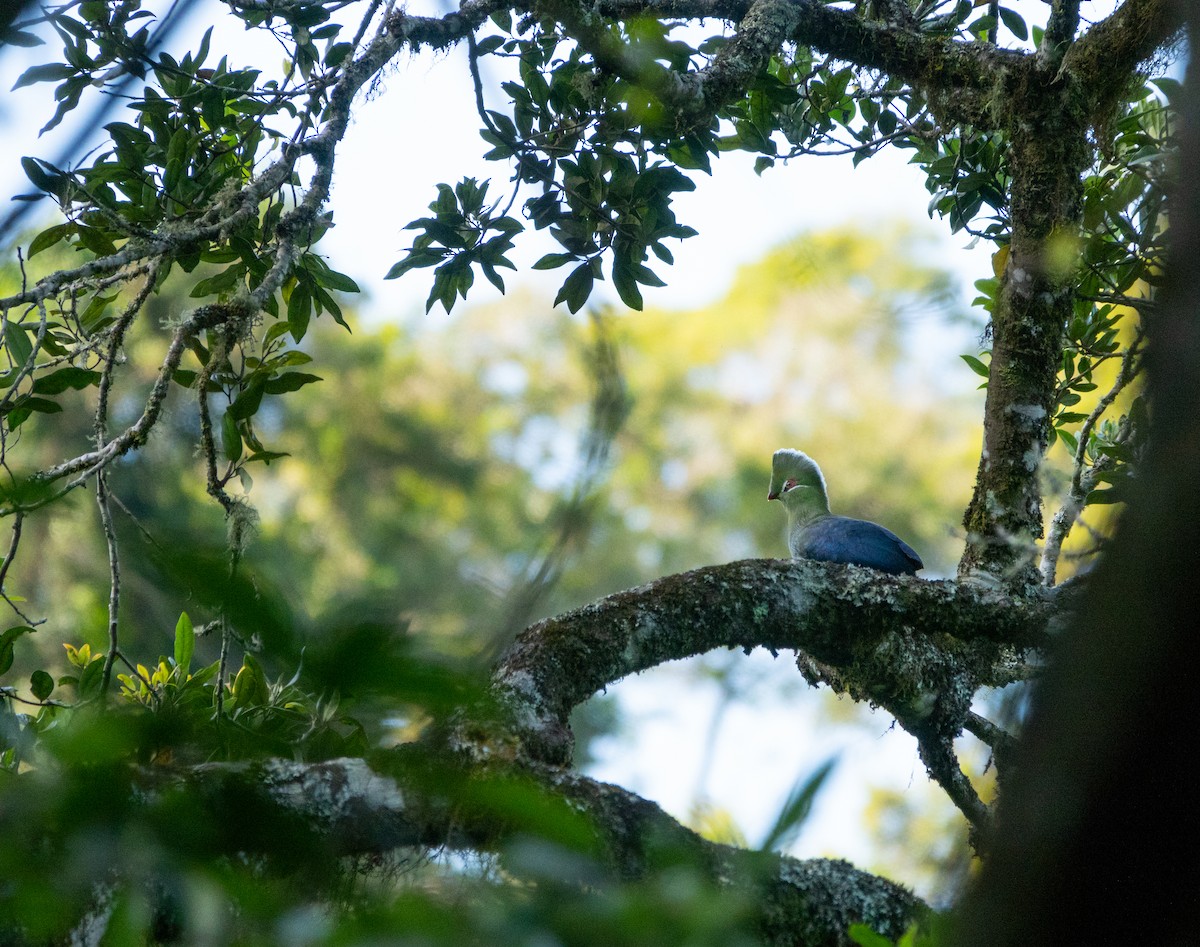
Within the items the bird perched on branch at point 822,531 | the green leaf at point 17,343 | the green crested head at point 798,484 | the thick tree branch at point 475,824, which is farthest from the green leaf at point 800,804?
the green crested head at point 798,484

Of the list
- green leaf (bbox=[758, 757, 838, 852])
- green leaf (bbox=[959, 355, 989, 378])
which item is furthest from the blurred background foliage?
green leaf (bbox=[758, 757, 838, 852])

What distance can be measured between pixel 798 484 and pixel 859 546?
0.70 metres

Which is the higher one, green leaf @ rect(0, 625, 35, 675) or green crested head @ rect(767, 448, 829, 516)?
green crested head @ rect(767, 448, 829, 516)

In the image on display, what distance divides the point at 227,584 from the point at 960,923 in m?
0.60

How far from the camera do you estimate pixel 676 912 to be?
725 mm

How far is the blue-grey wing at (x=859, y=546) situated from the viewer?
348 cm

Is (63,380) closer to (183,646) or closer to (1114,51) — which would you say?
(183,646)

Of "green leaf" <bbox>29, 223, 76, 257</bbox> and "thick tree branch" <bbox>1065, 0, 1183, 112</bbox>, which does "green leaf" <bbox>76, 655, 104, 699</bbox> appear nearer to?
"green leaf" <bbox>29, 223, 76, 257</bbox>

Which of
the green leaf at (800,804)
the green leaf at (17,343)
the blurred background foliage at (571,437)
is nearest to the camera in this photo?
the green leaf at (800,804)

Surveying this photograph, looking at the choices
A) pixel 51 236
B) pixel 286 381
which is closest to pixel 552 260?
pixel 286 381

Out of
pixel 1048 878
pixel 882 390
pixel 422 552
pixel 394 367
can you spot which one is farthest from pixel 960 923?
pixel 882 390

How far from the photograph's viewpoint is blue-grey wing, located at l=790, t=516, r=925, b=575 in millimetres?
3476

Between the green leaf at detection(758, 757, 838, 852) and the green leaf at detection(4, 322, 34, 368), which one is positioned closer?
the green leaf at detection(758, 757, 838, 852)

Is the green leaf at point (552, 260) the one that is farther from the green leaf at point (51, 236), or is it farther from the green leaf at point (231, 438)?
the green leaf at point (51, 236)
